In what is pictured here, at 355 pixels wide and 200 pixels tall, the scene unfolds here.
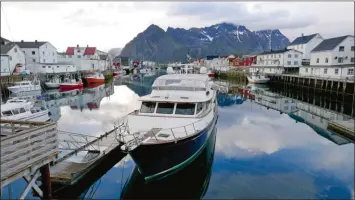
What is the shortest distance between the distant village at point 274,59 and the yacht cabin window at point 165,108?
3557 cm

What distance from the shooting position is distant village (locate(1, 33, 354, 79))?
4822 centimetres

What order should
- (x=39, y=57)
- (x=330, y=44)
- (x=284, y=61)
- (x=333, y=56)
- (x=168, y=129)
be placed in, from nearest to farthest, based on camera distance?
(x=168, y=129) → (x=333, y=56) → (x=330, y=44) → (x=39, y=57) → (x=284, y=61)

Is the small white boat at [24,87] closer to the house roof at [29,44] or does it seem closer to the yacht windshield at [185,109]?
the house roof at [29,44]

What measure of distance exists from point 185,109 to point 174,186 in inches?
166

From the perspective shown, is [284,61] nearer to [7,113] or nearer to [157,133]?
[157,133]

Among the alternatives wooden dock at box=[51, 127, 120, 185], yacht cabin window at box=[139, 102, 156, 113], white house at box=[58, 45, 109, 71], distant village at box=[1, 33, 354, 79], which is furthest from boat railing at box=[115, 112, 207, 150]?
white house at box=[58, 45, 109, 71]

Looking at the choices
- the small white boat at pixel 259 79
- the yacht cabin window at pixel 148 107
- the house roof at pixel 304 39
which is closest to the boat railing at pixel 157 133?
the yacht cabin window at pixel 148 107

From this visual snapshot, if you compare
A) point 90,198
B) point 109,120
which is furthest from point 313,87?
point 90,198

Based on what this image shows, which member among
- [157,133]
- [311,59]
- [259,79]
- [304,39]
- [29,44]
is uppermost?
[304,39]

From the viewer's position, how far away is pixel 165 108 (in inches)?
576

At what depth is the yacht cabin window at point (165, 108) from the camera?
1449cm

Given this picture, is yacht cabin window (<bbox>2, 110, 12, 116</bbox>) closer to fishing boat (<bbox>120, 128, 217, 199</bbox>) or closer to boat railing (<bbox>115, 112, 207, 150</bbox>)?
boat railing (<bbox>115, 112, 207, 150</bbox>)

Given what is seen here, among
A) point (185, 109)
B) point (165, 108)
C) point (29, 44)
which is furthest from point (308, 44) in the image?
point (29, 44)

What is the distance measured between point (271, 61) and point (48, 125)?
73.5 metres
